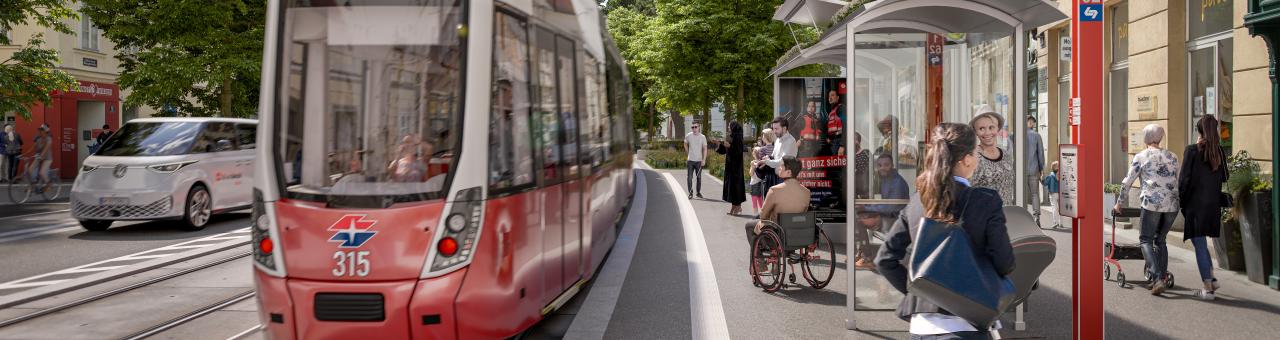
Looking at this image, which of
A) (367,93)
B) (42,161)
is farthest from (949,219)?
(42,161)

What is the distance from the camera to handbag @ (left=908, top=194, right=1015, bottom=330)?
11.9 feet

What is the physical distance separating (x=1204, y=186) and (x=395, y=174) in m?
6.60

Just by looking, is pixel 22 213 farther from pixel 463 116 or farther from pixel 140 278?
pixel 463 116

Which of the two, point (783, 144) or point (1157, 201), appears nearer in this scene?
point (1157, 201)

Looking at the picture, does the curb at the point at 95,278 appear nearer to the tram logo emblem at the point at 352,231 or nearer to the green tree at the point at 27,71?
the tram logo emblem at the point at 352,231

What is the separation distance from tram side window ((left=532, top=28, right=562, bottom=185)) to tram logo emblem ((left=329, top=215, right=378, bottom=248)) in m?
1.36

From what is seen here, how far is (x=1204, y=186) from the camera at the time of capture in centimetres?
855

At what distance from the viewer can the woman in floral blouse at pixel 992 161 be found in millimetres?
6855

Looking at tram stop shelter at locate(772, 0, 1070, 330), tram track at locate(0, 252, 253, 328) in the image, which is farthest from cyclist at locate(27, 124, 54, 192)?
tram stop shelter at locate(772, 0, 1070, 330)

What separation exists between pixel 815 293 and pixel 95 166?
1001 centimetres

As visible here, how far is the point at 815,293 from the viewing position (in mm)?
8766

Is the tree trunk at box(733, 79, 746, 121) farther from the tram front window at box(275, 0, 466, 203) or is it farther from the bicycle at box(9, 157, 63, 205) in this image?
the tram front window at box(275, 0, 466, 203)

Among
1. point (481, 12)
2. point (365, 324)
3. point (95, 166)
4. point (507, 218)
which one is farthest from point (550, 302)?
point (95, 166)

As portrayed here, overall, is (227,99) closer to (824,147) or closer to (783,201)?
(824,147)
